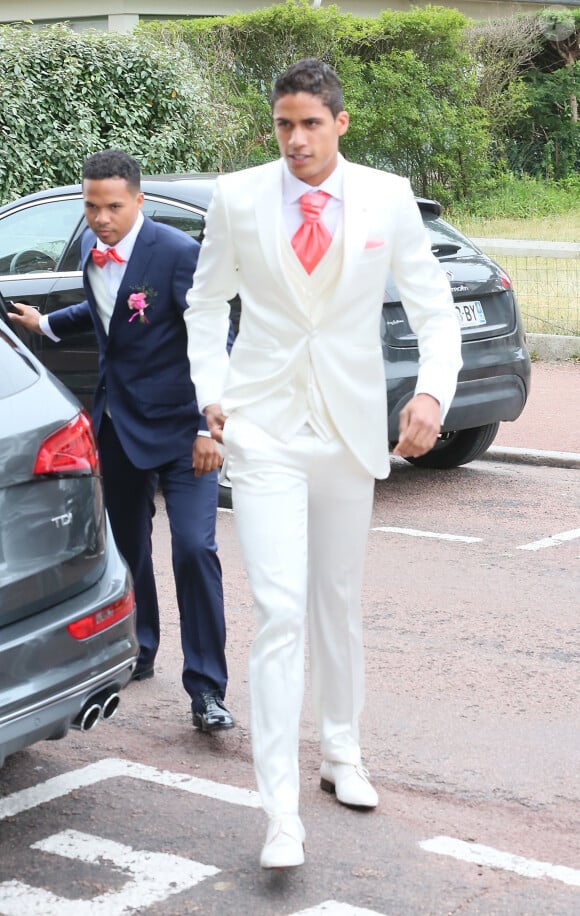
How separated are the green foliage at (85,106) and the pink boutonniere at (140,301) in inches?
417

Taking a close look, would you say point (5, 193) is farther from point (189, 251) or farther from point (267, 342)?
point (267, 342)

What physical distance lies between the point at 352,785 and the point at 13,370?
4.92 feet

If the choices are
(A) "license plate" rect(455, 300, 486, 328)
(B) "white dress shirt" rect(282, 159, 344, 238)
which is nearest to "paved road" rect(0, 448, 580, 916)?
(B) "white dress shirt" rect(282, 159, 344, 238)

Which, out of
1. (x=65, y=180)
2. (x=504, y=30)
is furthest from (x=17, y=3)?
(x=65, y=180)

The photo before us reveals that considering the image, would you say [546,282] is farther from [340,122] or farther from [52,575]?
[52,575]

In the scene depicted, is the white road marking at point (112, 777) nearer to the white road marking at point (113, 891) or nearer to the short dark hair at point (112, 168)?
the white road marking at point (113, 891)

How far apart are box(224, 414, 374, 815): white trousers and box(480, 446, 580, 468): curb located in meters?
5.51

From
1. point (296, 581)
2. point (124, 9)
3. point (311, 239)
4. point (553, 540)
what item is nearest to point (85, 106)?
point (553, 540)

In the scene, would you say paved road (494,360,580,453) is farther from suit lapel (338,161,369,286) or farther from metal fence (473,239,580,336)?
suit lapel (338,161,369,286)

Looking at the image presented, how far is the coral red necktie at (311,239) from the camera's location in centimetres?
372

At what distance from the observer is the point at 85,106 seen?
15062mm

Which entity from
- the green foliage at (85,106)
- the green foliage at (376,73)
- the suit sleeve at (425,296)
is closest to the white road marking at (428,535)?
the suit sleeve at (425,296)

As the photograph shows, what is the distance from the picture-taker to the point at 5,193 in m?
14.9

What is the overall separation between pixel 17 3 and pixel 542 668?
23901mm
